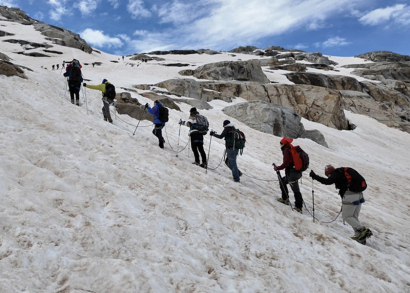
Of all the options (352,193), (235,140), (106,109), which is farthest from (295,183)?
(106,109)

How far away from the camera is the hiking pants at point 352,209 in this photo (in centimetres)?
703

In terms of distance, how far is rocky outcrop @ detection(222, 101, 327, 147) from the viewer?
2622 centimetres

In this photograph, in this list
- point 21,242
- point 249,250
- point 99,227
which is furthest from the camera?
point 249,250

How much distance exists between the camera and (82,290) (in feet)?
10.3

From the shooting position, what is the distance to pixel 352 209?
23.3 feet

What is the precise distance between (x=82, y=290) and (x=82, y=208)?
1.88 metres

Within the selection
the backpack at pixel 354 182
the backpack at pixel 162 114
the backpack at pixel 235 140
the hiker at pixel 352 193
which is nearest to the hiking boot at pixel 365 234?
the hiker at pixel 352 193

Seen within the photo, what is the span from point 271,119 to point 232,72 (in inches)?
1061

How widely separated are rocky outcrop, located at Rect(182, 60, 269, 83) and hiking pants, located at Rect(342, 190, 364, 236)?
4356 centimetres

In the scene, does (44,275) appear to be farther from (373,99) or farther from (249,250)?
(373,99)

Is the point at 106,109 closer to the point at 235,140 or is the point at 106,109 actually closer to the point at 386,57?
the point at 235,140

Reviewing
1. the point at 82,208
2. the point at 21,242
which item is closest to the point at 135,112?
the point at 82,208

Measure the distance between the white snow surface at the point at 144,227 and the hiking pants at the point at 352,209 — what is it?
469mm

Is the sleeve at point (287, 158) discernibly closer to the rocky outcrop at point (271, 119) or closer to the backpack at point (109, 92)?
the backpack at point (109, 92)
